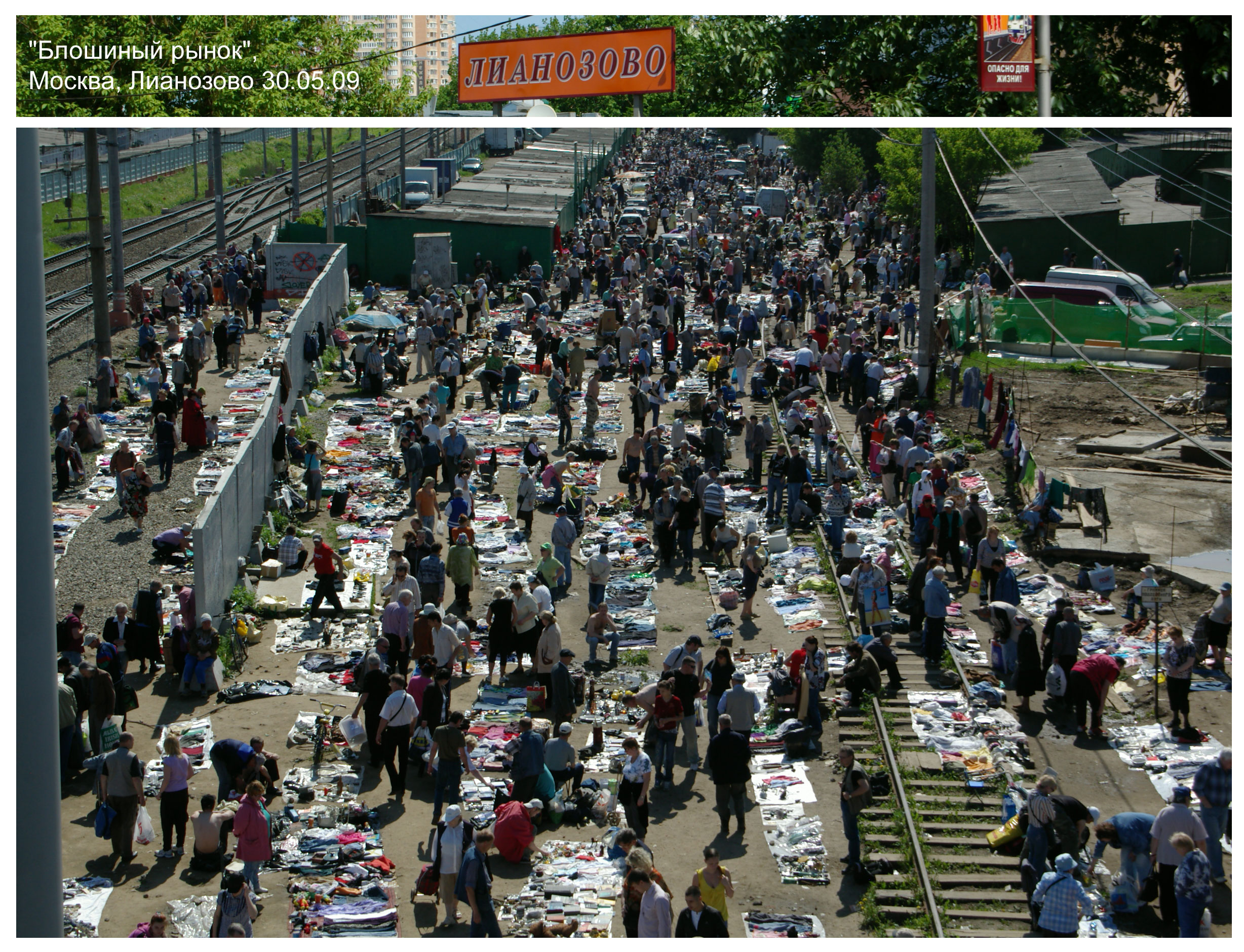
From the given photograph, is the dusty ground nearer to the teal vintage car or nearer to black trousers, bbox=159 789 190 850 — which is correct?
black trousers, bbox=159 789 190 850

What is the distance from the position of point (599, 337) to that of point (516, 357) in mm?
2153

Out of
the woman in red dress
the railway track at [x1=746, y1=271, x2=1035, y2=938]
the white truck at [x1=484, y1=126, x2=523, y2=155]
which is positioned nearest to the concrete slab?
the railway track at [x1=746, y1=271, x2=1035, y2=938]

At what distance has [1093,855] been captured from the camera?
1113cm

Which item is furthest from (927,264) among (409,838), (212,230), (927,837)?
(212,230)

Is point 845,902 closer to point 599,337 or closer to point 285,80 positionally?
point 285,80

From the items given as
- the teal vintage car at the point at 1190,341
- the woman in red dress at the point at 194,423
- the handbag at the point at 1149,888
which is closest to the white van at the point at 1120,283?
the teal vintage car at the point at 1190,341

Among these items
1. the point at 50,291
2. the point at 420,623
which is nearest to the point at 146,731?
the point at 420,623

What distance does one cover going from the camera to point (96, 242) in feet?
84.8

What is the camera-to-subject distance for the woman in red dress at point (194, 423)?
22828mm

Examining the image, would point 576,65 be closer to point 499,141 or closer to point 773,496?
→ point 773,496

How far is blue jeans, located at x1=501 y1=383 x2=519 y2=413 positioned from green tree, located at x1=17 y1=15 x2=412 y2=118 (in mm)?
6385

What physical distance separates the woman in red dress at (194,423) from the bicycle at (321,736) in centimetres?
1023

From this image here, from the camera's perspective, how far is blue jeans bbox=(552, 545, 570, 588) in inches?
702

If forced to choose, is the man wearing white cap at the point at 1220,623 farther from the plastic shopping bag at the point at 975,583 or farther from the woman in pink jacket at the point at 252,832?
the woman in pink jacket at the point at 252,832
